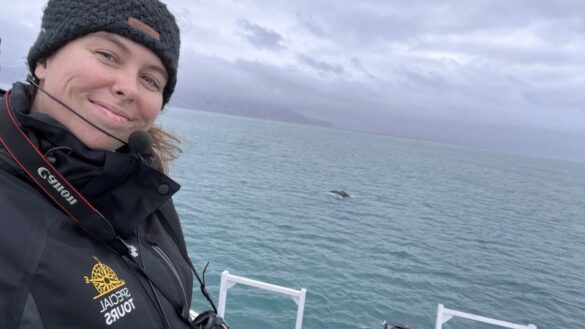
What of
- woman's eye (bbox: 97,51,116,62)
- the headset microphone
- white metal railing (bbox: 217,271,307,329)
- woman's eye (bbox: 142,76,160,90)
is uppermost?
woman's eye (bbox: 97,51,116,62)

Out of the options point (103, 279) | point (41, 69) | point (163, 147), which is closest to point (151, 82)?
point (41, 69)

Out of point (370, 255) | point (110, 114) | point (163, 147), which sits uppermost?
point (110, 114)

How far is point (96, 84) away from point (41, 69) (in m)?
0.32

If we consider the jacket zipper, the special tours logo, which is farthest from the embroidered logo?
the jacket zipper

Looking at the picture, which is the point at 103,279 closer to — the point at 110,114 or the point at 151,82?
the point at 110,114

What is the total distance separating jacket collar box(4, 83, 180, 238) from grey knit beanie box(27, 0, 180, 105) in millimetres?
245

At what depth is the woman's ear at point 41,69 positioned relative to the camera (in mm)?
1805

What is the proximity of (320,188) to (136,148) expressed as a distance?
127ft

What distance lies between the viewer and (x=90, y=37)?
69.7 inches

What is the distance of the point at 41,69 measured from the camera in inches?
72.1

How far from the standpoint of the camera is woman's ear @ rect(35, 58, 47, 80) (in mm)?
1805

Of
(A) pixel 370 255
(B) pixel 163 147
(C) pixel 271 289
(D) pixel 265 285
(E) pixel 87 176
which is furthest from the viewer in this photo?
(A) pixel 370 255

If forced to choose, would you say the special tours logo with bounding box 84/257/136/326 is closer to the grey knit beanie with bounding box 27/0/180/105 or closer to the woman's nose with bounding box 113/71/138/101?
the woman's nose with bounding box 113/71/138/101

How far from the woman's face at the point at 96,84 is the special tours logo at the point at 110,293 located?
1.87 feet
